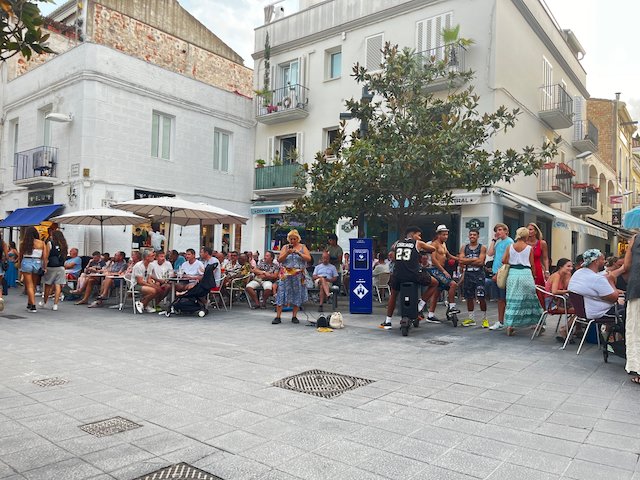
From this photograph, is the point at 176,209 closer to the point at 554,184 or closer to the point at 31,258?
the point at 31,258

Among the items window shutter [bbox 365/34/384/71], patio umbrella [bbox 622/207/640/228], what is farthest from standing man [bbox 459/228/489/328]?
window shutter [bbox 365/34/384/71]

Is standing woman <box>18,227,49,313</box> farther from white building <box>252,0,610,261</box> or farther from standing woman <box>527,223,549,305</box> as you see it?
white building <box>252,0,610,261</box>

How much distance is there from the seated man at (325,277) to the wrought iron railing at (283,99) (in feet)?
35.6

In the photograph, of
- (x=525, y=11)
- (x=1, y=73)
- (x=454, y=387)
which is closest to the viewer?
(x=454, y=387)

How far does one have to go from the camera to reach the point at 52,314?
10.6m

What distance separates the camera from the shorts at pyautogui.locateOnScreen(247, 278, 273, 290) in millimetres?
11961

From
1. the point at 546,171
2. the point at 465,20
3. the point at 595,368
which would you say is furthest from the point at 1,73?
the point at 595,368

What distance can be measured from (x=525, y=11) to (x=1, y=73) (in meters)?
20.6

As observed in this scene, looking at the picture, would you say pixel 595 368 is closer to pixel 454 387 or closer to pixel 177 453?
pixel 454 387

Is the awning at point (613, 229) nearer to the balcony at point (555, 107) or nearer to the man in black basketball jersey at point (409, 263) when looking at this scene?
the balcony at point (555, 107)

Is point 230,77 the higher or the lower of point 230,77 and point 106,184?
the higher

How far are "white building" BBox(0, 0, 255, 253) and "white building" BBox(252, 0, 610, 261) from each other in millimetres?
1601

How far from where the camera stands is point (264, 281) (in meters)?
12.1

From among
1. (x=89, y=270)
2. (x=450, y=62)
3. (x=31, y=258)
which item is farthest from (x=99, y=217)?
(x=450, y=62)
